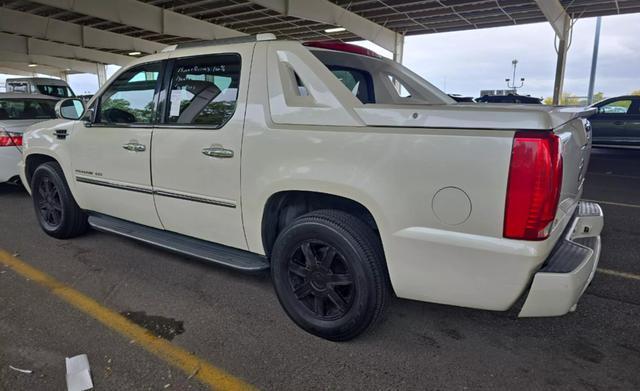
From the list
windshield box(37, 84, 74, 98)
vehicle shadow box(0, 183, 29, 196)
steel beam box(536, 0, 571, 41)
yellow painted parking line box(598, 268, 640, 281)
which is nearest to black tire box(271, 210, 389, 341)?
yellow painted parking line box(598, 268, 640, 281)

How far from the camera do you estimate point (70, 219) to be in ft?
15.1

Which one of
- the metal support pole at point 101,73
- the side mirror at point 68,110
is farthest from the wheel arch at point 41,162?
the metal support pole at point 101,73

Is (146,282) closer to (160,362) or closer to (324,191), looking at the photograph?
(160,362)

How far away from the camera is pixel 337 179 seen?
8.57 feet

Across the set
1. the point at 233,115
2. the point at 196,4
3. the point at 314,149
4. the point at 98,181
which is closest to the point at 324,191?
the point at 314,149

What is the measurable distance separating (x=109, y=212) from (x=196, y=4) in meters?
15.8

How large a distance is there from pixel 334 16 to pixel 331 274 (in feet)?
52.9

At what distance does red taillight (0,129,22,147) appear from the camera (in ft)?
20.9

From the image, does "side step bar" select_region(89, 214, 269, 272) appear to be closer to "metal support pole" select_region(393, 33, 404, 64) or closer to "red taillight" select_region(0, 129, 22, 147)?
"red taillight" select_region(0, 129, 22, 147)

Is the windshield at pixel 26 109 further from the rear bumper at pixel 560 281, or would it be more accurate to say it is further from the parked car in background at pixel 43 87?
the parked car in background at pixel 43 87

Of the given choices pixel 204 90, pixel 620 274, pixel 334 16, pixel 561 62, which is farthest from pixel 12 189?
pixel 561 62

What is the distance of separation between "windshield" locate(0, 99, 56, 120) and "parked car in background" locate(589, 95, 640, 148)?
42.4ft

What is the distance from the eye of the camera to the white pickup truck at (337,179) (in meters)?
2.20

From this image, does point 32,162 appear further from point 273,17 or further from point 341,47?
point 273,17
